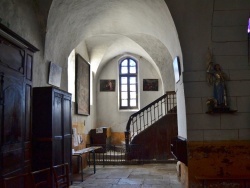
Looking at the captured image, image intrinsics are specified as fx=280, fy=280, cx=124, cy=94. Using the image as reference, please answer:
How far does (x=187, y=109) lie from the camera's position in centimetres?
484

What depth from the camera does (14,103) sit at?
398 cm

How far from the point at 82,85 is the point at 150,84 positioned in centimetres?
446

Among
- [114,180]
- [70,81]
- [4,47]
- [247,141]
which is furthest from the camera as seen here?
[70,81]

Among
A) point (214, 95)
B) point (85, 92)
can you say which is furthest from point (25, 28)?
point (85, 92)

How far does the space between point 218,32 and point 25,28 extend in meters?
3.36

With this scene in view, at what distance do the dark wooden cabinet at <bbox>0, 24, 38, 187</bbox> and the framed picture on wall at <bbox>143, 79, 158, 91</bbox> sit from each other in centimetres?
895

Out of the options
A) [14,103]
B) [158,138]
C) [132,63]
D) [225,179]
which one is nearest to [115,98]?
[132,63]

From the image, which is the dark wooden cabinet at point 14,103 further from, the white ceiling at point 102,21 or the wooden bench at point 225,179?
the wooden bench at point 225,179

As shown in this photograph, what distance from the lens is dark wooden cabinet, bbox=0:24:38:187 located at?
3645mm

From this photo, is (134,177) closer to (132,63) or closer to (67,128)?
(67,128)

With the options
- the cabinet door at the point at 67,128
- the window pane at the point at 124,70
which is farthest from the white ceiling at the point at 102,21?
the window pane at the point at 124,70

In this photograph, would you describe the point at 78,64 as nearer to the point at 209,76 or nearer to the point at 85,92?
the point at 85,92

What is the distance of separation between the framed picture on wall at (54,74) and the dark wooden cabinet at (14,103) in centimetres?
110

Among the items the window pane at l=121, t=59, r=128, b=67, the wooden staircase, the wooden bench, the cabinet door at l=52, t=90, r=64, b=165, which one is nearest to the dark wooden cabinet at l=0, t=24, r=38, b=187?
the cabinet door at l=52, t=90, r=64, b=165
